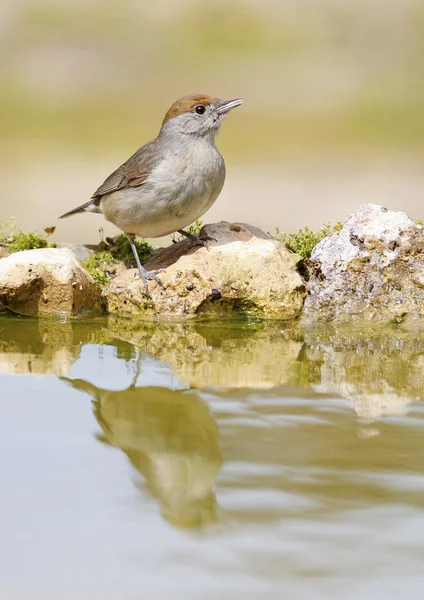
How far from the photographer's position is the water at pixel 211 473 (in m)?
2.66

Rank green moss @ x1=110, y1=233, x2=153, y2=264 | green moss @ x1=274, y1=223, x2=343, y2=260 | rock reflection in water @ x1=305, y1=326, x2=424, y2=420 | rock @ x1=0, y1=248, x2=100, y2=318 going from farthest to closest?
1. green moss @ x1=110, y1=233, x2=153, y2=264
2. green moss @ x1=274, y1=223, x2=343, y2=260
3. rock @ x1=0, y1=248, x2=100, y2=318
4. rock reflection in water @ x1=305, y1=326, x2=424, y2=420

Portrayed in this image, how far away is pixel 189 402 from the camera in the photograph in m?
4.42

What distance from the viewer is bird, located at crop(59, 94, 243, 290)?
6.79 meters

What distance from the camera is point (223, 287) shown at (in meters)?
6.70

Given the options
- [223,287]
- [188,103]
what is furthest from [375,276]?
[188,103]

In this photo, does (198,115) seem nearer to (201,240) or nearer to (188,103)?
(188,103)

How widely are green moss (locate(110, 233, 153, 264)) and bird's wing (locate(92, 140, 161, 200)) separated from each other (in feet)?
2.13

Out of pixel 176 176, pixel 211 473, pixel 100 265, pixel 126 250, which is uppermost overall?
pixel 176 176

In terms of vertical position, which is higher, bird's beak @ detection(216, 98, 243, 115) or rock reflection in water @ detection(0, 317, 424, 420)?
bird's beak @ detection(216, 98, 243, 115)

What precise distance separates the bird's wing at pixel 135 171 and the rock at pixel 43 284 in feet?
2.62

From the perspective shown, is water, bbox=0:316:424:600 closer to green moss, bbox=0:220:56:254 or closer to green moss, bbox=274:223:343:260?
green moss, bbox=274:223:343:260

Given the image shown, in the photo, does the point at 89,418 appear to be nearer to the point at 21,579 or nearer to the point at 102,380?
the point at 102,380

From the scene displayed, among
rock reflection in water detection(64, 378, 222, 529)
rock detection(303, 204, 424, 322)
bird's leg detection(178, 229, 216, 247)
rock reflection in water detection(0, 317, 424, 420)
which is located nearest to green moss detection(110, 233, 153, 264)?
bird's leg detection(178, 229, 216, 247)

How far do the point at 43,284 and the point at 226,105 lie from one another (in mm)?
2109
